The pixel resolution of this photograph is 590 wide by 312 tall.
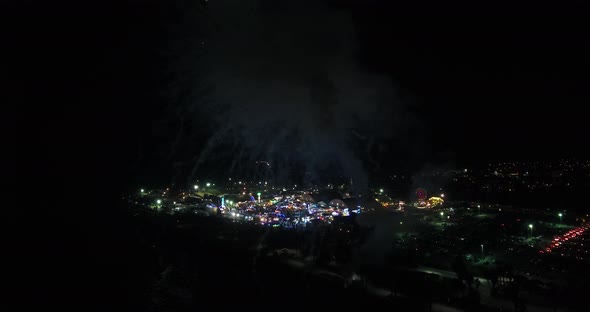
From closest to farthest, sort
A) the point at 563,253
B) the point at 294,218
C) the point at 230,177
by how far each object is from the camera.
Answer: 1. the point at 563,253
2. the point at 294,218
3. the point at 230,177

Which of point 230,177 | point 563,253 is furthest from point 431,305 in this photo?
point 230,177

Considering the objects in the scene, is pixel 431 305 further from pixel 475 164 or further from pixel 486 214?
pixel 475 164

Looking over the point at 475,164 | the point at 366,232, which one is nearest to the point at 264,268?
the point at 366,232

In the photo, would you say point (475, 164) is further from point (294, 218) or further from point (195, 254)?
point (195, 254)

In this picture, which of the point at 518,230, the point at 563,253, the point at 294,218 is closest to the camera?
the point at 563,253

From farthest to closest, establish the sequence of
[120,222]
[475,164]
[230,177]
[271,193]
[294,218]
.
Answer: [475,164]
[230,177]
[271,193]
[120,222]
[294,218]

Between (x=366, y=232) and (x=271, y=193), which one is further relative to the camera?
(x=271, y=193)

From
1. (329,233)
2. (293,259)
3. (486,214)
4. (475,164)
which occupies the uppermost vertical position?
(475,164)

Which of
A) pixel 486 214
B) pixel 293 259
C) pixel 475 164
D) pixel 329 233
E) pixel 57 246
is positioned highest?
pixel 475 164

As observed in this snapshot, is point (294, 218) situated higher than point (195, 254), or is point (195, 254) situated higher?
point (294, 218)
